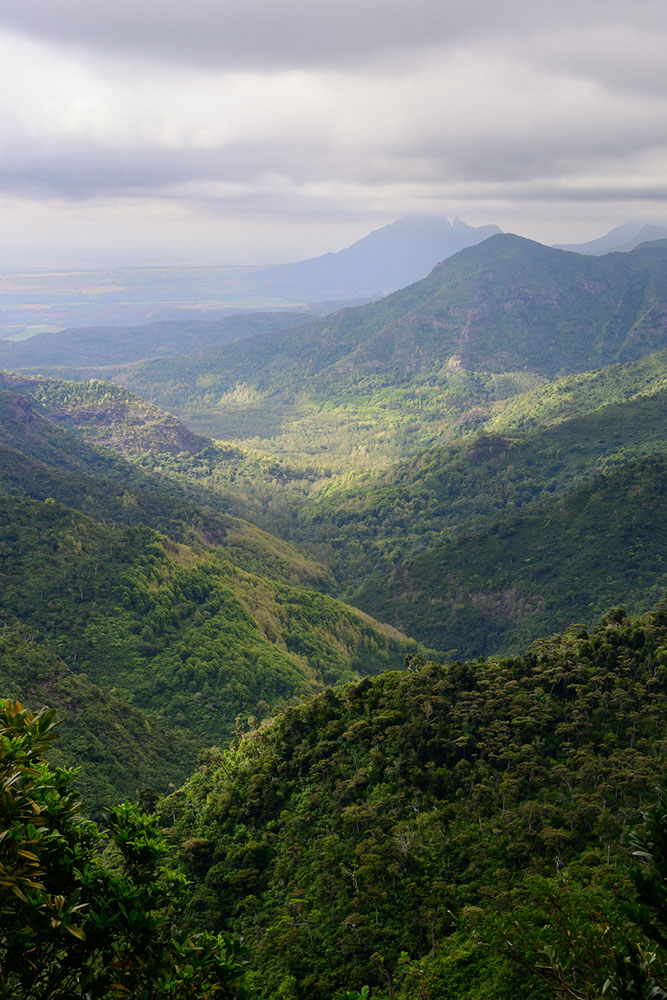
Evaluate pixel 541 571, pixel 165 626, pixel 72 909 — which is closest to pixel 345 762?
pixel 72 909

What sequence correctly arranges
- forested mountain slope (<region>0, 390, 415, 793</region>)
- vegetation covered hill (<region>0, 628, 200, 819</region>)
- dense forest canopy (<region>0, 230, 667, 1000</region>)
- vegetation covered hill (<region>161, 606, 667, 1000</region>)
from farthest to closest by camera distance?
forested mountain slope (<region>0, 390, 415, 793</region>) → vegetation covered hill (<region>0, 628, 200, 819</region>) → vegetation covered hill (<region>161, 606, 667, 1000</region>) → dense forest canopy (<region>0, 230, 667, 1000</region>)

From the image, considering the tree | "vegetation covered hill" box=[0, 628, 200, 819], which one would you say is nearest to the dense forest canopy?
the tree

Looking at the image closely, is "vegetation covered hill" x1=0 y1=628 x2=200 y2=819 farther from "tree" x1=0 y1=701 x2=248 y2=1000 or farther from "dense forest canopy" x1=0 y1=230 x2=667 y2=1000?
"tree" x1=0 y1=701 x2=248 y2=1000

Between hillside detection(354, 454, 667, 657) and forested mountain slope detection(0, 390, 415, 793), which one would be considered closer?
forested mountain slope detection(0, 390, 415, 793)

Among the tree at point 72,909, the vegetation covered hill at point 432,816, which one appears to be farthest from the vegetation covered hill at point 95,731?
the tree at point 72,909

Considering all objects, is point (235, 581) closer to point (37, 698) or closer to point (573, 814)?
point (37, 698)
